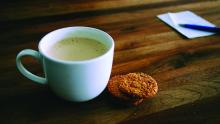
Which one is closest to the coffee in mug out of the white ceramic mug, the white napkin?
the white ceramic mug

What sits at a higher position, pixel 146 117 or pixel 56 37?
pixel 56 37

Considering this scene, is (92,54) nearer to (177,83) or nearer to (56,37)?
(56,37)

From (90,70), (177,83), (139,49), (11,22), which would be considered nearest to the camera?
(90,70)

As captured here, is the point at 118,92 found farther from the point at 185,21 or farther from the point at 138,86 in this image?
the point at 185,21

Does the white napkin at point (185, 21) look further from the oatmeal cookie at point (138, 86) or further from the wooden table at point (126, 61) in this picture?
the oatmeal cookie at point (138, 86)

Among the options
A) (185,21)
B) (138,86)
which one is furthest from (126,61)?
(185,21)

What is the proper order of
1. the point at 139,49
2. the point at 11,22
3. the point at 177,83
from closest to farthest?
the point at 177,83 < the point at 139,49 < the point at 11,22

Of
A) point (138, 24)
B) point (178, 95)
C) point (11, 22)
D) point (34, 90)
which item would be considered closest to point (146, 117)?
point (178, 95)

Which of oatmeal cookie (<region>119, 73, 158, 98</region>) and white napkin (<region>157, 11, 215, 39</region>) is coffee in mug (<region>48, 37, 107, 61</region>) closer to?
oatmeal cookie (<region>119, 73, 158, 98</region>)
